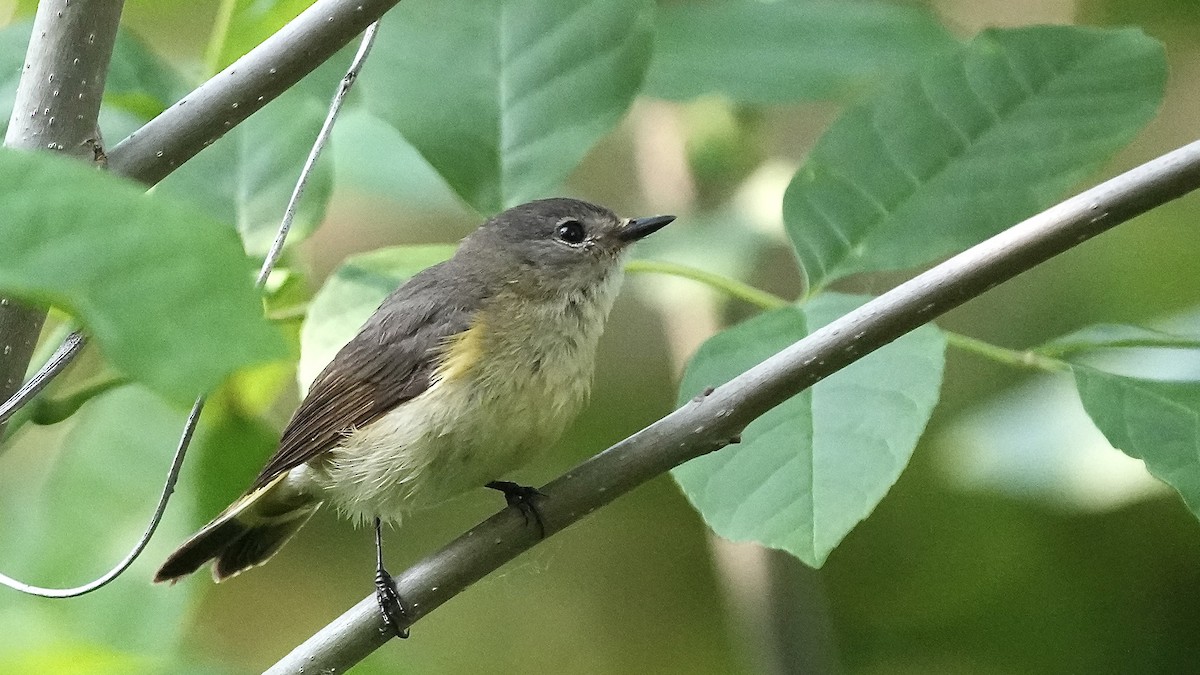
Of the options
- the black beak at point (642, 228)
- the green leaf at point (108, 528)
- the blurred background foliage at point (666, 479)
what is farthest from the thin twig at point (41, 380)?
the black beak at point (642, 228)

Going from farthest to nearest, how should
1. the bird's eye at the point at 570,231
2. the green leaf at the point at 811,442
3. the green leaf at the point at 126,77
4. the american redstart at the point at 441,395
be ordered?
1. the bird's eye at the point at 570,231
2. the american redstart at the point at 441,395
3. the green leaf at the point at 126,77
4. the green leaf at the point at 811,442

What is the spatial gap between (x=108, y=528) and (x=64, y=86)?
1023mm

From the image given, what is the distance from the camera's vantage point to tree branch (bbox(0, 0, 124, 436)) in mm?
1058

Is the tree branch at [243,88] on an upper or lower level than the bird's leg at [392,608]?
upper

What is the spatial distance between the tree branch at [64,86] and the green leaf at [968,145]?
0.87m

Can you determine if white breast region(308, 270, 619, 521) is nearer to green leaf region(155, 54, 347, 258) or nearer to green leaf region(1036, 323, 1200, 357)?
green leaf region(155, 54, 347, 258)

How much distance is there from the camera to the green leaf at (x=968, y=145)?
4.84 feet

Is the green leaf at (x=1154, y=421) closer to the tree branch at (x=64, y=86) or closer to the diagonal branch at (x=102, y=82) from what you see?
the diagonal branch at (x=102, y=82)

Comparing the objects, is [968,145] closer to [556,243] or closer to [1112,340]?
[1112,340]

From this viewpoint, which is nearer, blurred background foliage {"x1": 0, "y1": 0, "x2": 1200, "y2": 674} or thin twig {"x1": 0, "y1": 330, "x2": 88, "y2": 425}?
thin twig {"x1": 0, "y1": 330, "x2": 88, "y2": 425}

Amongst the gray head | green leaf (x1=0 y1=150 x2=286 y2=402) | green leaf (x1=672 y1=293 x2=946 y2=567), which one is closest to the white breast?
the gray head

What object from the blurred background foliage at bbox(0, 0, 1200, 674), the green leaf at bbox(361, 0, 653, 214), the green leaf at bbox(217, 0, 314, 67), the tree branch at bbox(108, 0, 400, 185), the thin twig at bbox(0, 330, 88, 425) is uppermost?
the tree branch at bbox(108, 0, 400, 185)

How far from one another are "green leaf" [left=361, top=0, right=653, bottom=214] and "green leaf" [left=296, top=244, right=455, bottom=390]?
14 cm

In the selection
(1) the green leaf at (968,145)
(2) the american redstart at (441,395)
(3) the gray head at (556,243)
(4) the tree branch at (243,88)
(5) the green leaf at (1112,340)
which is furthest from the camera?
(3) the gray head at (556,243)
